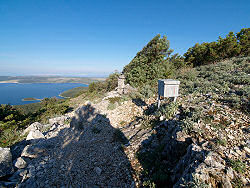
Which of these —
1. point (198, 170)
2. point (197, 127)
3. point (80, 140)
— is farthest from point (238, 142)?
point (80, 140)

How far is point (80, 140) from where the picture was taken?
6.19 m

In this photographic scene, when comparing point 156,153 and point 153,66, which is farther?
point 153,66

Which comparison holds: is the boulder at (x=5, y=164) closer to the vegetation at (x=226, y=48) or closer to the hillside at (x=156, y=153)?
the hillside at (x=156, y=153)

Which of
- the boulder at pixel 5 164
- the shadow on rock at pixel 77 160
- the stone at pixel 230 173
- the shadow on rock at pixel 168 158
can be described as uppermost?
the stone at pixel 230 173

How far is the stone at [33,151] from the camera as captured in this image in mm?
4723

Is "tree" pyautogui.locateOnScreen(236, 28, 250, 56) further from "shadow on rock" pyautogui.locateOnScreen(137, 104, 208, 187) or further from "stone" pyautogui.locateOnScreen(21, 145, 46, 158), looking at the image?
"stone" pyautogui.locateOnScreen(21, 145, 46, 158)

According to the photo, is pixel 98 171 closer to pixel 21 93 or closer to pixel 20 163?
pixel 20 163

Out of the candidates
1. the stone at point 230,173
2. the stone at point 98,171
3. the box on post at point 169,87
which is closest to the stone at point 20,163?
the stone at point 98,171

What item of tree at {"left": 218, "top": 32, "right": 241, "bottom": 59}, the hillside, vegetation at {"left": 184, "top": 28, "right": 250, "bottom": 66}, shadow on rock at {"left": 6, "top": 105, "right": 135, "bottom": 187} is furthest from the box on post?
tree at {"left": 218, "top": 32, "right": 241, "bottom": 59}

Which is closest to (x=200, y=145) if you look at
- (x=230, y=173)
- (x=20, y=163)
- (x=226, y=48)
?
(x=230, y=173)

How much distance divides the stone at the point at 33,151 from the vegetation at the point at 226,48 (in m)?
26.0

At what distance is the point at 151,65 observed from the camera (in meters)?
15.1

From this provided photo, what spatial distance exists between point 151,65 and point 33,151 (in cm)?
1475

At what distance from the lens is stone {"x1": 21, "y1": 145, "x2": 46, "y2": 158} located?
472 cm
